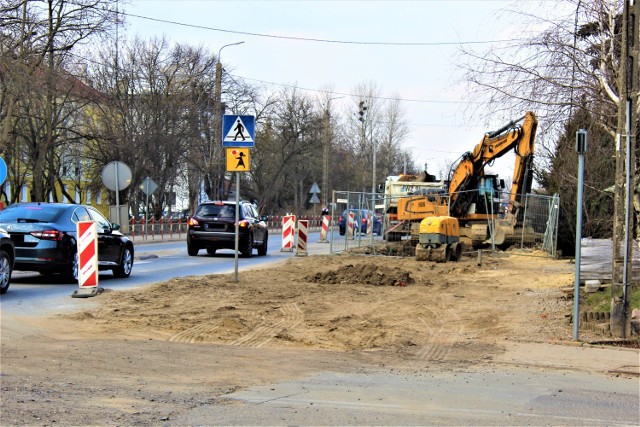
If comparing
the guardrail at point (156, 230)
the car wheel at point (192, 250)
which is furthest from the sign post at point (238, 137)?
the guardrail at point (156, 230)

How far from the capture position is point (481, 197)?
28.5m

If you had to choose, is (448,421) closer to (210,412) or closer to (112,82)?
(210,412)

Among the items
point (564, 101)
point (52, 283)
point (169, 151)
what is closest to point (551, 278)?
point (564, 101)

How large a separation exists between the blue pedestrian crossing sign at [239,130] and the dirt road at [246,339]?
2.72 meters

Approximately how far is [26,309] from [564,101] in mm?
9589

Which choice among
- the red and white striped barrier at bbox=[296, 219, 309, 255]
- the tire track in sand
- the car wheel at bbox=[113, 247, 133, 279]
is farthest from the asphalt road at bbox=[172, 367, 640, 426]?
the red and white striped barrier at bbox=[296, 219, 309, 255]

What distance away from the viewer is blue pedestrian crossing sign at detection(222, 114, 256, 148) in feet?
48.8

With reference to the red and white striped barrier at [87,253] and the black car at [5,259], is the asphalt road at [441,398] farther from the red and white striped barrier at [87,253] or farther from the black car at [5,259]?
the black car at [5,259]

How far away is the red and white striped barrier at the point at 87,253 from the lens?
13547 mm

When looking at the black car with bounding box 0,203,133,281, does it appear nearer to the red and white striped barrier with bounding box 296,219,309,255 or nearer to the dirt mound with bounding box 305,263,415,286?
the dirt mound with bounding box 305,263,415,286

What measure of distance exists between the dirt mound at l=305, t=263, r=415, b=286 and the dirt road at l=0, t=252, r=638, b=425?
6cm

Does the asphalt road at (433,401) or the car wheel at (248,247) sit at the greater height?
the car wheel at (248,247)

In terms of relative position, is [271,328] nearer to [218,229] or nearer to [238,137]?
[238,137]

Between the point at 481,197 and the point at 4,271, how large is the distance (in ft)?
62.0
